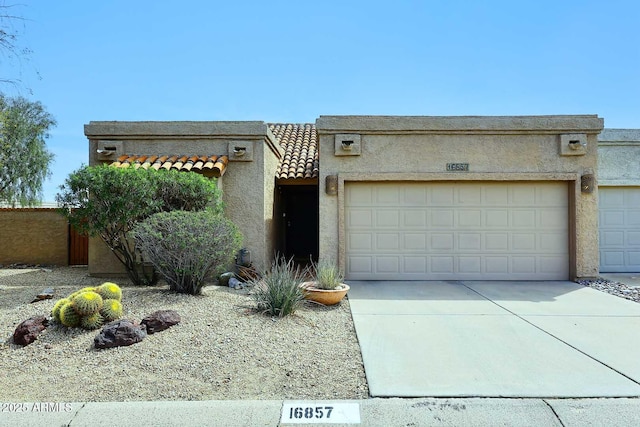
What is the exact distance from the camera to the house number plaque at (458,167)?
10891 mm

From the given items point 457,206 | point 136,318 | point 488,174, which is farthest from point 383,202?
point 136,318

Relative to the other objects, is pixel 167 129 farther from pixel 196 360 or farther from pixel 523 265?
pixel 523 265

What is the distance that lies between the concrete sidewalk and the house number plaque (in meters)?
7.44

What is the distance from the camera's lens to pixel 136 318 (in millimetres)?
6594

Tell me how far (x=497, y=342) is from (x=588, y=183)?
7.19 m

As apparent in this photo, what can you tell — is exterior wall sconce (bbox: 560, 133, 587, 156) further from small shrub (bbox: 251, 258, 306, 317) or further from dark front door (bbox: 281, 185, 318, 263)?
dark front door (bbox: 281, 185, 318, 263)

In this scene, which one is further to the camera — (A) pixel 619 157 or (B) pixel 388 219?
(A) pixel 619 157

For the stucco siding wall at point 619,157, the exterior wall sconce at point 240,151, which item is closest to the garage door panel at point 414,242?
the exterior wall sconce at point 240,151

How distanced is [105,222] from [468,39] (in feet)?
39.0

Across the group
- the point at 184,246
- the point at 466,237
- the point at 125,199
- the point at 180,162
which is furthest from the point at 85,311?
the point at 466,237

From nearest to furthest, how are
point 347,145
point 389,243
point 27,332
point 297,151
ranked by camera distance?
point 27,332
point 347,145
point 389,243
point 297,151

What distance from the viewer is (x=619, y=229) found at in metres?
12.4

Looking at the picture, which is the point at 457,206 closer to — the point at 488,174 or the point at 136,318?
the point at 488,174

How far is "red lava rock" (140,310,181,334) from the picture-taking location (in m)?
6.05
